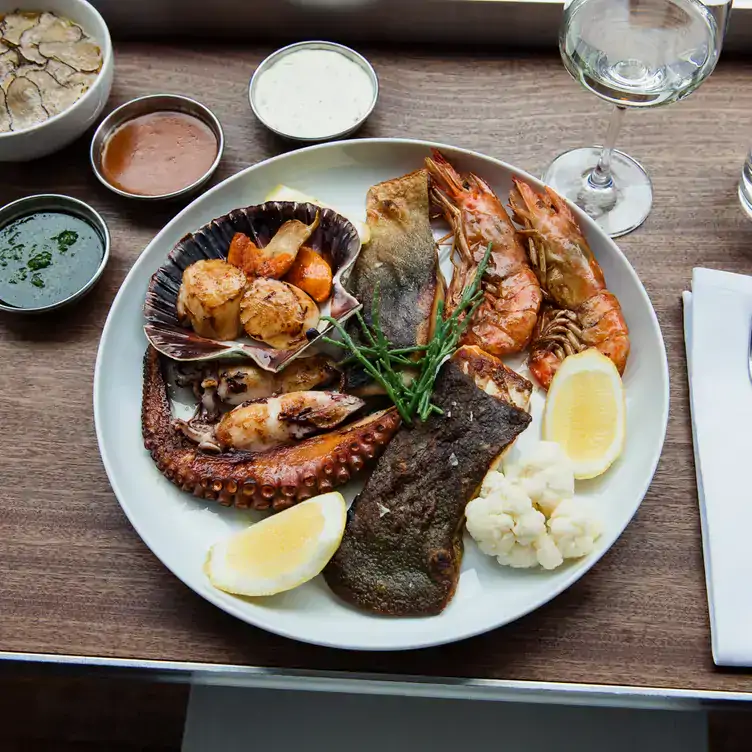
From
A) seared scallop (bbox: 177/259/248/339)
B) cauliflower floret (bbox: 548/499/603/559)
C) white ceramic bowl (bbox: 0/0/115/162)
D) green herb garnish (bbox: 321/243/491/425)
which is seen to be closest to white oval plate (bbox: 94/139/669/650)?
cauliflower floret (bbox: 548/499/603/559)

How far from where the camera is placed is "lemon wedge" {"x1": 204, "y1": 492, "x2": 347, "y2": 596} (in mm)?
1537

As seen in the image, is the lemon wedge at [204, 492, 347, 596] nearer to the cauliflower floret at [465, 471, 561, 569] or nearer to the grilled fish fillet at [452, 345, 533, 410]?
the cauliflower floret at [465, 471, 561, 569]

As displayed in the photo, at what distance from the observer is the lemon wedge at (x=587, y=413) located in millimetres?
1688

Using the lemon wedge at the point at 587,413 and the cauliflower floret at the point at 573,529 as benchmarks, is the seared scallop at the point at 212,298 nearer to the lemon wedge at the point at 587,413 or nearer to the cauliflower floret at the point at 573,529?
the lemon wedge at the point at 587,413

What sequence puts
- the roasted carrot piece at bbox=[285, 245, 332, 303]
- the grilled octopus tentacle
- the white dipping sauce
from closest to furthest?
the grilled octopus tentacle
the roasted carrot piece at bbox=[285, 245, 332, 303]
the white dipping sauce

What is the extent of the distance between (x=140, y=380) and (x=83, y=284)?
35cm

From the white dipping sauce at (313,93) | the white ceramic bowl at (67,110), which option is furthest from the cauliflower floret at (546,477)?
the white ceramic bowl at (67,110)

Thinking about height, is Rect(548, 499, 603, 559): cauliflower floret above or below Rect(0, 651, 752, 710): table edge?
above

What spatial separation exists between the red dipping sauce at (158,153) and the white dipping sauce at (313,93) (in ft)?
0.70

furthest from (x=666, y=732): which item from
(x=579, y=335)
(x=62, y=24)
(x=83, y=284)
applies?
(x=62, y=24)

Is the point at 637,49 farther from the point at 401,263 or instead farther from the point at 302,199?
the point at 302,199

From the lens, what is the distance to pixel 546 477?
1593mm

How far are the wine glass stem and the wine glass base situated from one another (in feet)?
0.04

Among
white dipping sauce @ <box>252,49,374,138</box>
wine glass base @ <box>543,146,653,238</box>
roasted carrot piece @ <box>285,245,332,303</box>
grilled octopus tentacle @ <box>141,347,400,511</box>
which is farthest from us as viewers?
white dipping sauce @ <box>252,49,374,138</box>
